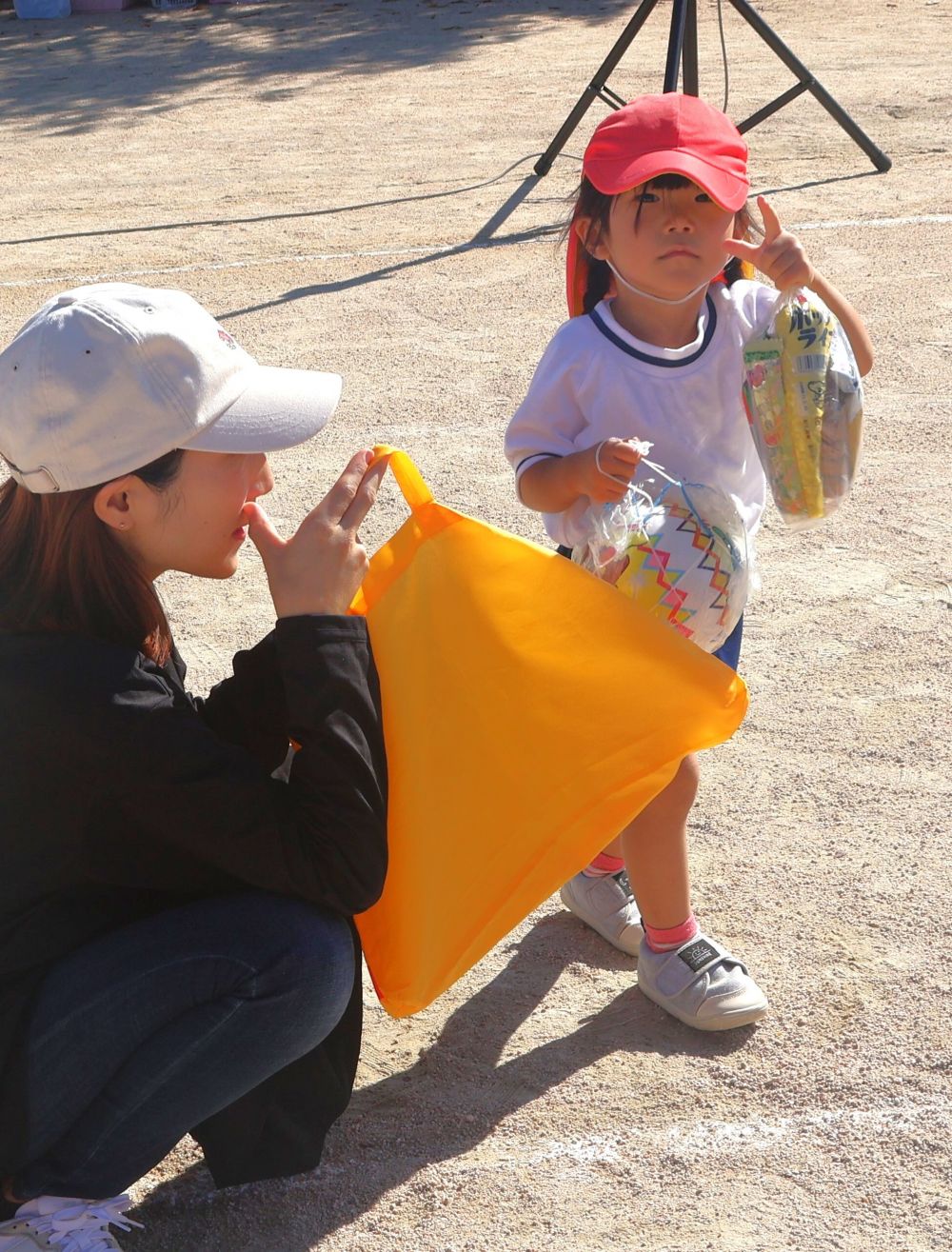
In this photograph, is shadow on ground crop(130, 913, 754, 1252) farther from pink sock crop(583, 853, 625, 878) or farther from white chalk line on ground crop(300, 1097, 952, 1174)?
pink sock crop(583, 853, 625, 878)

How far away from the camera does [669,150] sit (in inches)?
90.8

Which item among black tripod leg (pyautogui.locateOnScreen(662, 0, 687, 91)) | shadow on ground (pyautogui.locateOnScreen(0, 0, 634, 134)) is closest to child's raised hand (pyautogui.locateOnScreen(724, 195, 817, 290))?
black tripod leg (pyautogui.locateOnScreen(662, 0, 687, 91))

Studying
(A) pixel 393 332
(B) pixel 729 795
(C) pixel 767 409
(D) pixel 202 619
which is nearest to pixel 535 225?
(A) pixel 393 332

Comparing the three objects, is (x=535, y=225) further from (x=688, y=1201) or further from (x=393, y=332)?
(x=688, y=1201)

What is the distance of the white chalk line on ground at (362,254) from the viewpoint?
→ 650cm

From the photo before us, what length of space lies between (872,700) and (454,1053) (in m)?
1.36

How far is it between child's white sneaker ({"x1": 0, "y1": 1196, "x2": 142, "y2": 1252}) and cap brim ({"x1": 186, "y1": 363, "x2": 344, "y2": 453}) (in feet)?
3.16

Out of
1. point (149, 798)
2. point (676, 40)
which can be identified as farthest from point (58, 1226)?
point (676, 40)

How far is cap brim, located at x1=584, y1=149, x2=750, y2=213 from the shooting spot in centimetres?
227

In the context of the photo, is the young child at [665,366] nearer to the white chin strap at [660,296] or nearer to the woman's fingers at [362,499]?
the white chin strap at [660,296]

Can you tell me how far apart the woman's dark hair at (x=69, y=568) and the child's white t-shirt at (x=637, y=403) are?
0.68 m

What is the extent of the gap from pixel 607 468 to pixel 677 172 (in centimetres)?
49

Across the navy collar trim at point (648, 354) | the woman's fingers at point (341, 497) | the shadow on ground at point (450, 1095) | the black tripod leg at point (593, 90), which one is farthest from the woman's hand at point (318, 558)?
the black tripod leg at point (593, 90)

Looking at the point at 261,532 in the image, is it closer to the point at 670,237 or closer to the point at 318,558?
the point at 318,558
